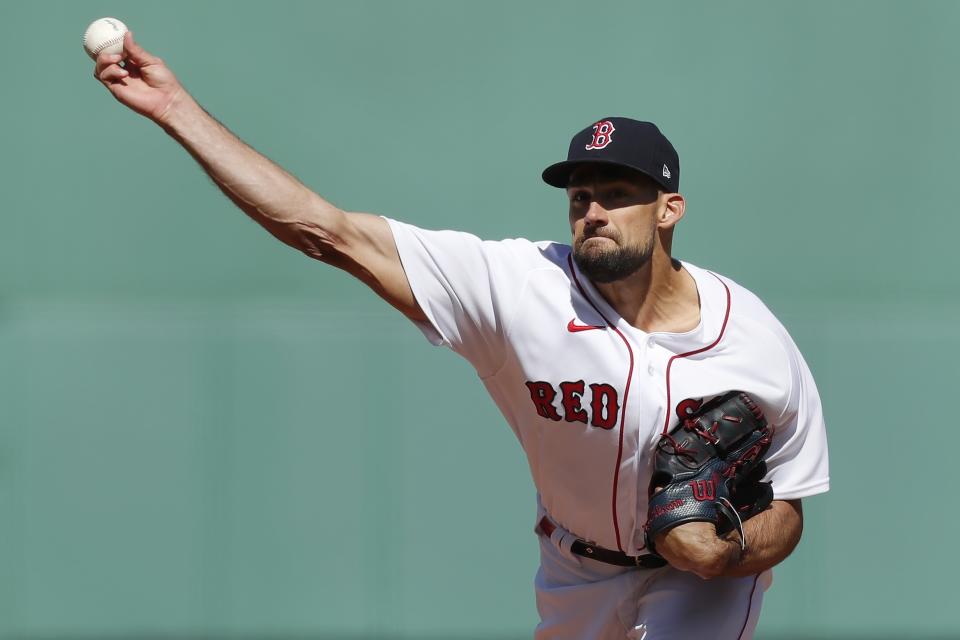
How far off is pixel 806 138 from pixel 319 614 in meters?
2.52

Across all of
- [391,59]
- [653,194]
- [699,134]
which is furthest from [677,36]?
[653,194]

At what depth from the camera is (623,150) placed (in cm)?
260

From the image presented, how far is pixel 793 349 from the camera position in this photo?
2.78 meters

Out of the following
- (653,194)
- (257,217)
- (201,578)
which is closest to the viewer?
(257,217)

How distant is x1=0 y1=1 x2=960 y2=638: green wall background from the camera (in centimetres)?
415

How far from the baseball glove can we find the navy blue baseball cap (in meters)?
0.55

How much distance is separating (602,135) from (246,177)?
826mm

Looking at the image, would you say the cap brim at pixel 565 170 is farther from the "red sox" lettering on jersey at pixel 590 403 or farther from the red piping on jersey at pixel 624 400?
the "red sox" lettering on jersey at pixel 590 403

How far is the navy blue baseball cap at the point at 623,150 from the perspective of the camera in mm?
2588

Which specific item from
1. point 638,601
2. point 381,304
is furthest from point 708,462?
point 381,304

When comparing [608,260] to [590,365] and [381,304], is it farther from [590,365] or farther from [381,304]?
[381,304]

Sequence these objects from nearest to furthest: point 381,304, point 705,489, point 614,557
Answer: point 705,489 → point 614,557 → point 381,304

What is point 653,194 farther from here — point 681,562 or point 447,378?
point 447,378

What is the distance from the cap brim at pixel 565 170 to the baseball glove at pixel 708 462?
1.83ft
